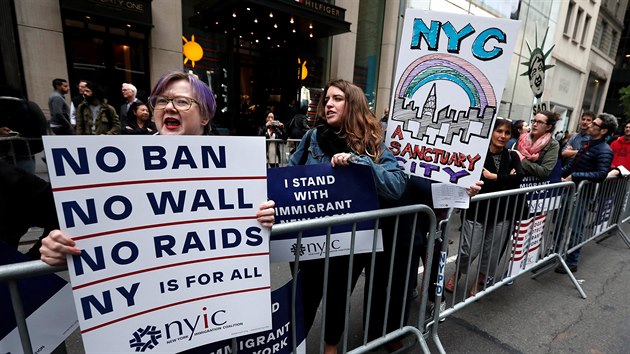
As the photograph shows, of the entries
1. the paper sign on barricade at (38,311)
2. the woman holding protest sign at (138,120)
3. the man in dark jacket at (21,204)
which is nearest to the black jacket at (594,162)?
the paper sign on barricade at (38,311)

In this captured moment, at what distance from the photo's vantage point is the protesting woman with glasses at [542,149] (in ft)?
12.4

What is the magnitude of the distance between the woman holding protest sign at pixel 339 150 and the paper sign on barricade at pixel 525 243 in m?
1.80

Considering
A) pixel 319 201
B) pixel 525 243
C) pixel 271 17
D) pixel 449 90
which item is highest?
pixel 271 17

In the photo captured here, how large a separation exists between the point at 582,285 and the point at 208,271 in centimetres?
459

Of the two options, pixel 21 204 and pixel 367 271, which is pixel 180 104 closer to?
pixel 21 204

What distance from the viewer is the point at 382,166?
211 cm

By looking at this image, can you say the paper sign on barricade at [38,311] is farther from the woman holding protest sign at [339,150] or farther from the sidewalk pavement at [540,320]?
the sidewalk pavement at [540,320]

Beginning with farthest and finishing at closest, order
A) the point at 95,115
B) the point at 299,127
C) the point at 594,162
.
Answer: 1. the point at 299,127
2. the point at 95,115
3. the point at 594,162

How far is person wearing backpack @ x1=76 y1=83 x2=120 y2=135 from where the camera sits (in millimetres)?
5984

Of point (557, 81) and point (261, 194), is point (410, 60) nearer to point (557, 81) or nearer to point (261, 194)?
point (261, 194)

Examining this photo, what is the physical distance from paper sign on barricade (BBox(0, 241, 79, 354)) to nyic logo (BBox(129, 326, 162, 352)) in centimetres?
37

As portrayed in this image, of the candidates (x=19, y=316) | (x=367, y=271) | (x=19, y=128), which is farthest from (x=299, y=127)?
(x=19, y=316)

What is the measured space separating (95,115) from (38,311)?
6.17m

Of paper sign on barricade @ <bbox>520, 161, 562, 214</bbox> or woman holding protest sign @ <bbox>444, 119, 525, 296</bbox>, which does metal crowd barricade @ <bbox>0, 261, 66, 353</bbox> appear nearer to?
woman holding protest sign @ <bbox>444, 119, 525, 296</bbox>
